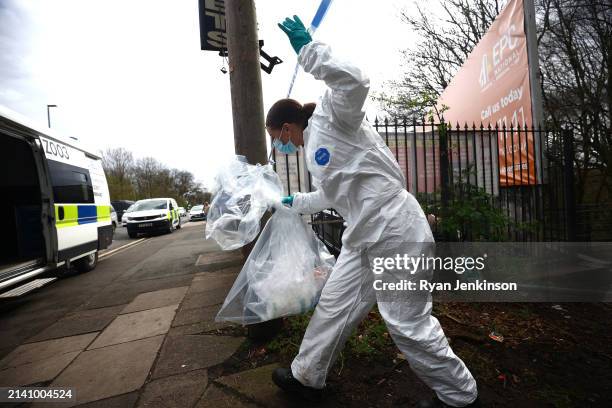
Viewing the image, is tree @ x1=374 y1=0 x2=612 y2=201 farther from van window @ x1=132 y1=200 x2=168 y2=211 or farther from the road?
van window @ x1=132 y1=200 x2=168 y2=211

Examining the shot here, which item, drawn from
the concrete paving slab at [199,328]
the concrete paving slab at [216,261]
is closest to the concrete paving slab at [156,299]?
the concrete paving slab at [199,328]

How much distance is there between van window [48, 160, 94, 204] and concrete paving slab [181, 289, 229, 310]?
276cm

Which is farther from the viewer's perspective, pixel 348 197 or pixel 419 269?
pixel 348 197

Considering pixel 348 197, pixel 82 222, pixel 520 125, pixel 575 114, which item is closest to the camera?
pixel 348 197

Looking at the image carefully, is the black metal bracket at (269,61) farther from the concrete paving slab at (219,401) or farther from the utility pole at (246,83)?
the concrete paving slab at (219,401)

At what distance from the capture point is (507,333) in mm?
2545

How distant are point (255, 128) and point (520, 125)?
12.6 ft

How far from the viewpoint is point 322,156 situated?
159cm

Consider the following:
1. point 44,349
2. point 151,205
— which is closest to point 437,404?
point 44,349

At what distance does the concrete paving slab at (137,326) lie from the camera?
275 cm

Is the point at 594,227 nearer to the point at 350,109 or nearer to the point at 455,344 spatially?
the point at 455,344

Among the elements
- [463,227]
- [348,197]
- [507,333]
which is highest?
[348,197]

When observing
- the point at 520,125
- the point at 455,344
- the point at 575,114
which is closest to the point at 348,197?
the point at 455,344

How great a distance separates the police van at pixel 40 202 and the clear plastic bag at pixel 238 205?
3.38 m
